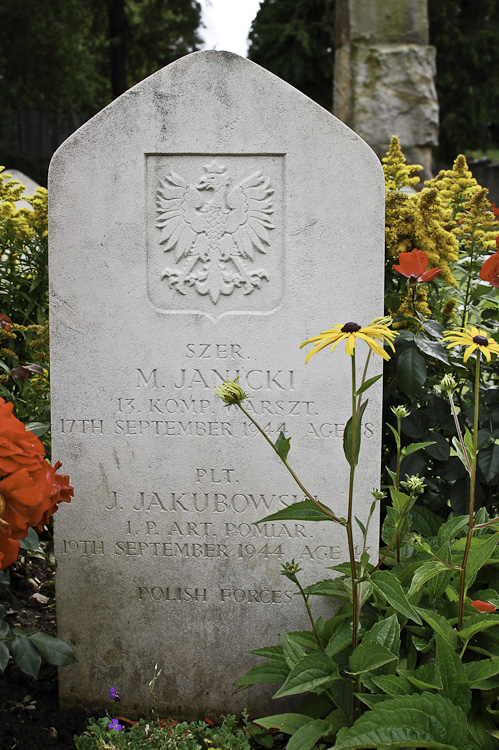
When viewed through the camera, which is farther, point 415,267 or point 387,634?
point 415,267

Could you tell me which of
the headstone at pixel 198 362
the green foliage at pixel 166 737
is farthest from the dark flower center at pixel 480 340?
the green foliage at pixel 166 737

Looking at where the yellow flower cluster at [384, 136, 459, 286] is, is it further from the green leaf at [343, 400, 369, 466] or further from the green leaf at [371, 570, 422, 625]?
the green leaf at [371, 570, 422, 625]

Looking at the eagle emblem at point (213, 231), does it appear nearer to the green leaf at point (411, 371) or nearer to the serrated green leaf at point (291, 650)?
the green leaf at point (411, 371)

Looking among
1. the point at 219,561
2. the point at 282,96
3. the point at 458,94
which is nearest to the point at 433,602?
the point at 219,561

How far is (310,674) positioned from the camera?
1.97 metres

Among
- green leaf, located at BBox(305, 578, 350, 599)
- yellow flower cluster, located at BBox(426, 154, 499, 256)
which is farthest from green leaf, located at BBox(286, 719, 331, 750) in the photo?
yellow flower cluster, located at BBox(426, 154, 499, 256)

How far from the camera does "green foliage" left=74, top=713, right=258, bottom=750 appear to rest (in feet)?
7.41

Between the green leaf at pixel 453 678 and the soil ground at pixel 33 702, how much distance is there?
1329mm

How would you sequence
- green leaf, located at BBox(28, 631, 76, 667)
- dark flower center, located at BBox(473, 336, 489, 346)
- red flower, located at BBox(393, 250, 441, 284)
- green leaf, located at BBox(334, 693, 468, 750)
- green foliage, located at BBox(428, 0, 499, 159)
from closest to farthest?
green leaf, located at BBox(334, 693, 468, 750), dark flower center, located at BBox(473, 336, 489, 346), green leaf, located at BBox(28, 631, 76, 667), red flower, located at BBox(393, 250, 441, 284), green foliage, located at BBox(428, 0, 499, 159)

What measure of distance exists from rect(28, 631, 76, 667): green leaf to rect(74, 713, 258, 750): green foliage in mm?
234

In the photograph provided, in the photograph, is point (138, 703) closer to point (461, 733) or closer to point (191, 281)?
point (461, 733)

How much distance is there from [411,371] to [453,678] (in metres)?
1.16

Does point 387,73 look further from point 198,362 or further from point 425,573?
point 425,573

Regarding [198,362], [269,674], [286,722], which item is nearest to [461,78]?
[198,362]
